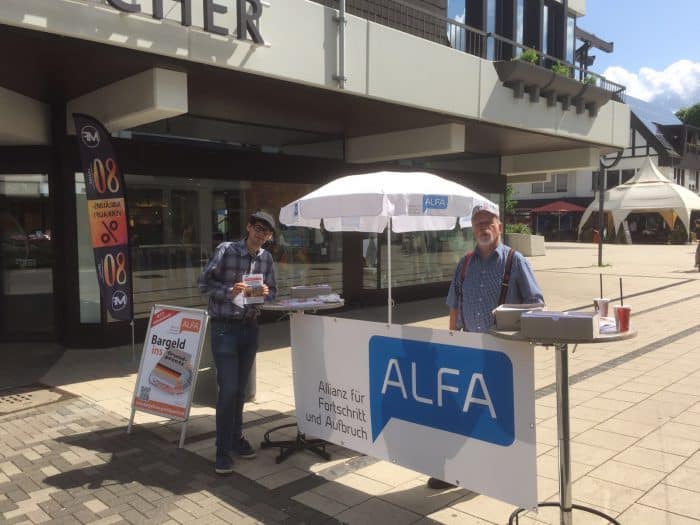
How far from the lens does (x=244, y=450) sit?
4.55 m

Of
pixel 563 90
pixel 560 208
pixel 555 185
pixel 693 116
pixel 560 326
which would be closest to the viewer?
pixel 560 326

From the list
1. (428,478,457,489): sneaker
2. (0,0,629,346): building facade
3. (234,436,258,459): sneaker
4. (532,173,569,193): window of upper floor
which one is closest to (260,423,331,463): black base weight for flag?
(234,436,258,459): sneaker

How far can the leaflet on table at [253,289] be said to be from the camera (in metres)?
4.20

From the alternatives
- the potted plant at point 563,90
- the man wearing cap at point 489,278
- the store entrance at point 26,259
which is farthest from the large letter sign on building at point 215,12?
the potted plant at point 563,90

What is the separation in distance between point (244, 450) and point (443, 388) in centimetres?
182

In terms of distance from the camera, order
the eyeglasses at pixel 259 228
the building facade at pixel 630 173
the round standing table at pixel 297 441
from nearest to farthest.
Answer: the eyeglasses at pixel 259 228, the round standing table at pixel 297 441, the building facade at pixel 630 173

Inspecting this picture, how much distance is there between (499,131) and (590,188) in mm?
→ 41329

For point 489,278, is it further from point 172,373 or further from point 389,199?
point 172,373

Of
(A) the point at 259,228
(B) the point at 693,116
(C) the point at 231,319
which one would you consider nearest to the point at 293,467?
(C) the point at 231,319

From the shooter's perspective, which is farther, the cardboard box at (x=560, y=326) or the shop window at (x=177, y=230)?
the shop window at (x=177, y=230)

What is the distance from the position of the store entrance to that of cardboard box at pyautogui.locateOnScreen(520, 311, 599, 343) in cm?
782

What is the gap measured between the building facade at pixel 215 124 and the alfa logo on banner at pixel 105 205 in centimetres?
38

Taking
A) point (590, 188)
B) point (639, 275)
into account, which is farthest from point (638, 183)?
point (639, 275)

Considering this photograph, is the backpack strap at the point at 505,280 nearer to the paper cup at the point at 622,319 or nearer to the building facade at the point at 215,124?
the paper cup at the point at 622,319
